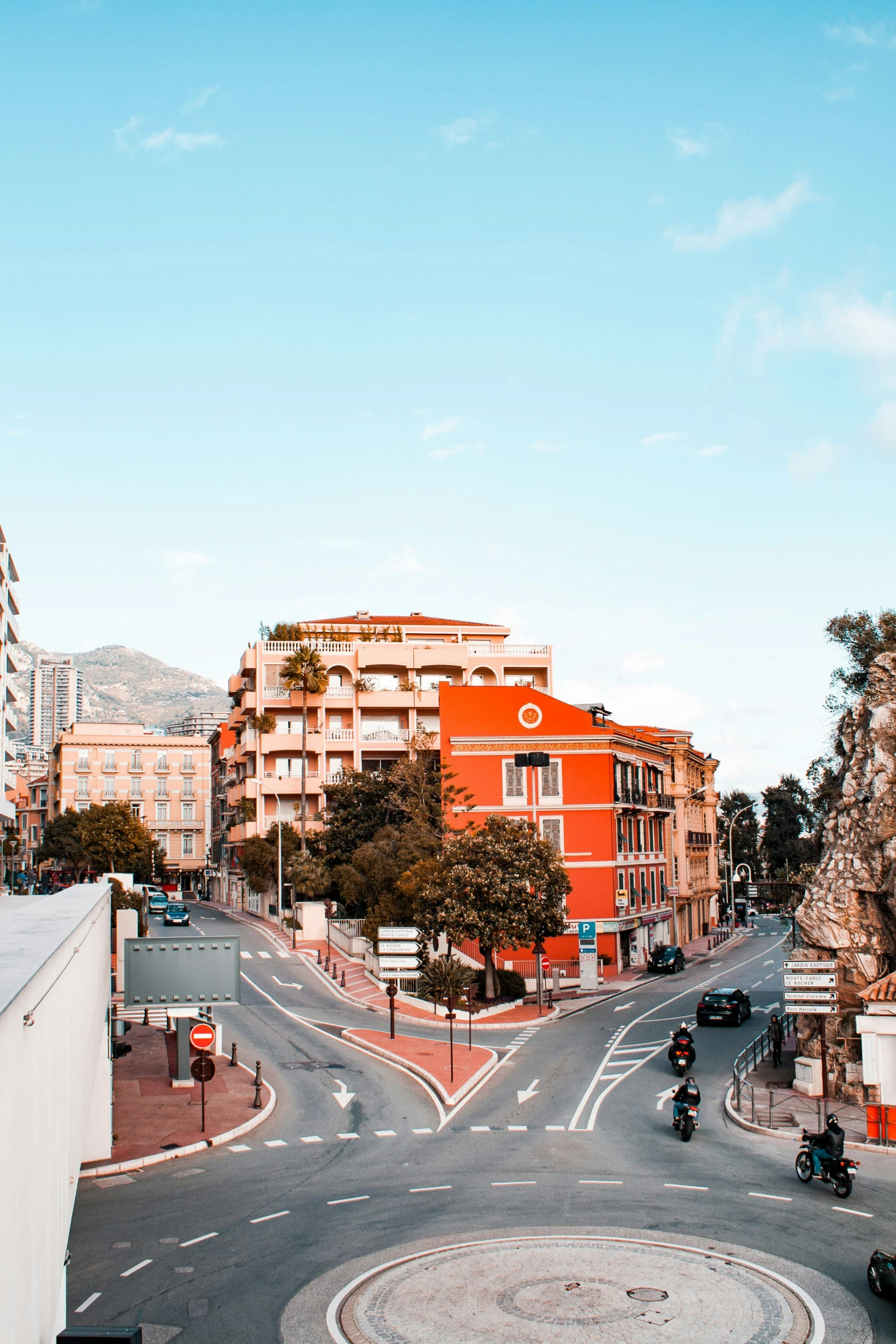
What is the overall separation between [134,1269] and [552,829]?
41007 millimetres

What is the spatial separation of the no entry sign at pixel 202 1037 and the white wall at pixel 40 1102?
12.6 meters

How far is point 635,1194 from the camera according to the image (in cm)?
2025

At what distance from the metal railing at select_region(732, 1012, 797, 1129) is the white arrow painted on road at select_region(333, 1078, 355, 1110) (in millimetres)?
9563

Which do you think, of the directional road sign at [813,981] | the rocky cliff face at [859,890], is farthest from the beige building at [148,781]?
the directional road sign at [813,981]

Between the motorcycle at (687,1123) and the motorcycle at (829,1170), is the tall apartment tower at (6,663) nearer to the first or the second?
the motorcycle at (687,1123)

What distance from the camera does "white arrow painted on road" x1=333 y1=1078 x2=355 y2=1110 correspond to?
94.1 feet

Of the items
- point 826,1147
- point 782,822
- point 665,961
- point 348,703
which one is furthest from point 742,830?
point 826,1147

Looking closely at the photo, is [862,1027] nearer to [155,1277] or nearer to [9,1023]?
[155,1277]

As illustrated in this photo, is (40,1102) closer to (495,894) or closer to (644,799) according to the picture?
(495,894)

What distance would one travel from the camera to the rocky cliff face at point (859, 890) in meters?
29.8

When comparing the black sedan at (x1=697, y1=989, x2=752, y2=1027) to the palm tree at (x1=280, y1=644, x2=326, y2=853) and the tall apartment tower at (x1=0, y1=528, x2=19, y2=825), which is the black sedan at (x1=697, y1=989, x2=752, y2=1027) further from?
the tall apartment tower at (x1=0, y1=528, x2=19, y2=825)

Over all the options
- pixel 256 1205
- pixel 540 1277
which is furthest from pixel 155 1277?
pixel 540 1277

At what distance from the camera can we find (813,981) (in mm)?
28297

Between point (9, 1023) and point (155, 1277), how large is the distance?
12222mm
